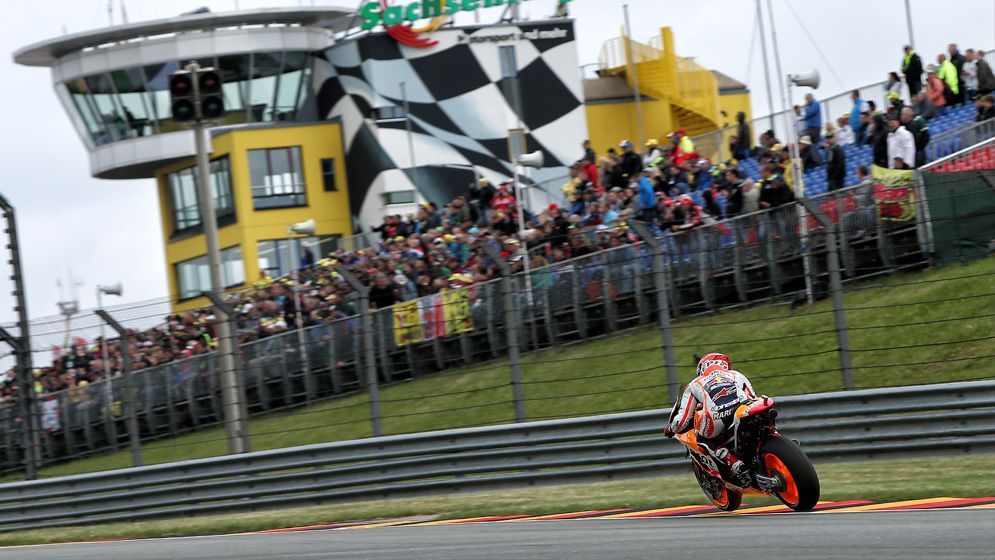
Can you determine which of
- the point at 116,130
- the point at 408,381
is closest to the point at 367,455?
the point at 408,381

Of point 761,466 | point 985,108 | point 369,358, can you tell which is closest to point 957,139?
point 985,108

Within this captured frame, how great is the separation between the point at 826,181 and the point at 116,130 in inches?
1135

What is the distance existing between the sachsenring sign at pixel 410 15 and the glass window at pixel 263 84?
9.40ft

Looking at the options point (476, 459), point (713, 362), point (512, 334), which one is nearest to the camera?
point (713, 362)

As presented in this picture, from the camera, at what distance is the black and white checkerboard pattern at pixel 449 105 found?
142ft

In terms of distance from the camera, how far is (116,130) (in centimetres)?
4531

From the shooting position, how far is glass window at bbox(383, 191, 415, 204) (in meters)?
43.0

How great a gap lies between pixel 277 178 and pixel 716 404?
115 feet

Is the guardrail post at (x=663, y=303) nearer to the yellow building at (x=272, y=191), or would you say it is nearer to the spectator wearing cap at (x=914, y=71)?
the spectator wearing cap at (x=914, y=71)

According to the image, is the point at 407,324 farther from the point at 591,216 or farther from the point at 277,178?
the point at 277,178

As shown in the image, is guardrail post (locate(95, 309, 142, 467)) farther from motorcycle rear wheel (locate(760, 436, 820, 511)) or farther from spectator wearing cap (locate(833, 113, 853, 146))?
spectator wearing cap (locate(833, 113, 853, 146))

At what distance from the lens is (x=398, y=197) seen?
43.0m

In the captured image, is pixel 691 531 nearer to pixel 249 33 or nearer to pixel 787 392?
pixel 787 392

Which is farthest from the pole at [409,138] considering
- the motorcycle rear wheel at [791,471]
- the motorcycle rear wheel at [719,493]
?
the motorcycle rear wheel at [791,471]
